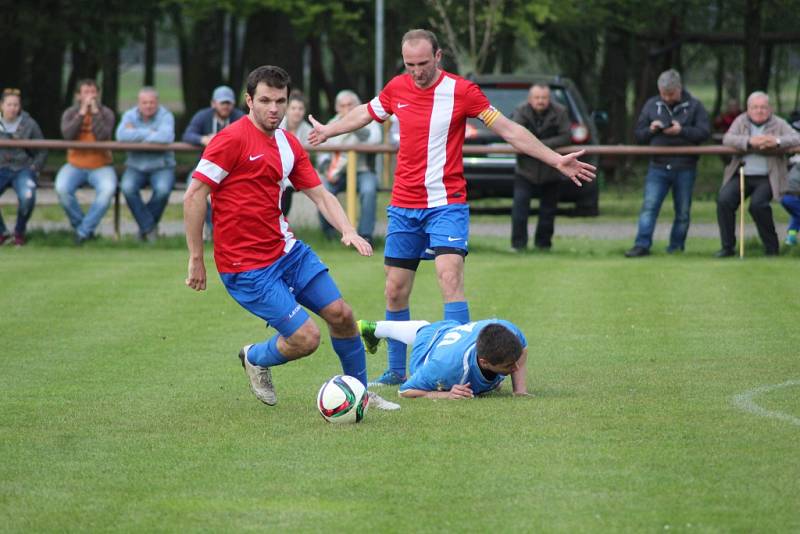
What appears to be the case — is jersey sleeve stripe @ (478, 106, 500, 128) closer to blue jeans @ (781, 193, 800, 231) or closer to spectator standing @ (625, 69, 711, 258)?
spectator standing @ (625, 69, 711, 258)

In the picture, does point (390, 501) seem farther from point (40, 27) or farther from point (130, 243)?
point (40, 27)

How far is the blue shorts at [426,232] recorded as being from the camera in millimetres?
9312

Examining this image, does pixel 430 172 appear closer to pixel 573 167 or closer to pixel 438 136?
pixel 438 136

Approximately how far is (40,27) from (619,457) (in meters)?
27.4

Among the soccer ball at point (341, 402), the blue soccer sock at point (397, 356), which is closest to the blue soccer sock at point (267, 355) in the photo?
the soccer ball at point (341, 402)

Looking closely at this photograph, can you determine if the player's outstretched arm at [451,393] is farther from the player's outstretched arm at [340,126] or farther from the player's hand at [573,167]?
the player's outstretched arm at [340,126]

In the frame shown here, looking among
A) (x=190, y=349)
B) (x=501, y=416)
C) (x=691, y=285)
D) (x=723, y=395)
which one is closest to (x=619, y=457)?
(x=501, y=416)

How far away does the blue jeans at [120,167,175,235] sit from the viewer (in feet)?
57.7

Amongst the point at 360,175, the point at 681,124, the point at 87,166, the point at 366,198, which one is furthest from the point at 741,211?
the point at 87,166

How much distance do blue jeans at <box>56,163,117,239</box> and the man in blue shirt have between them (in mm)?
9538

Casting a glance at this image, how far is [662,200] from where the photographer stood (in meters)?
17.0

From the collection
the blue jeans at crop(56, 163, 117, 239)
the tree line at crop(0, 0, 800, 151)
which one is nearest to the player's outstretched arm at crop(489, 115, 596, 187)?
the blue jeans at crop(56, 163, 117, 239)

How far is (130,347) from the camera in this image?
35.7 ft

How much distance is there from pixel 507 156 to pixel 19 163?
6347mm
